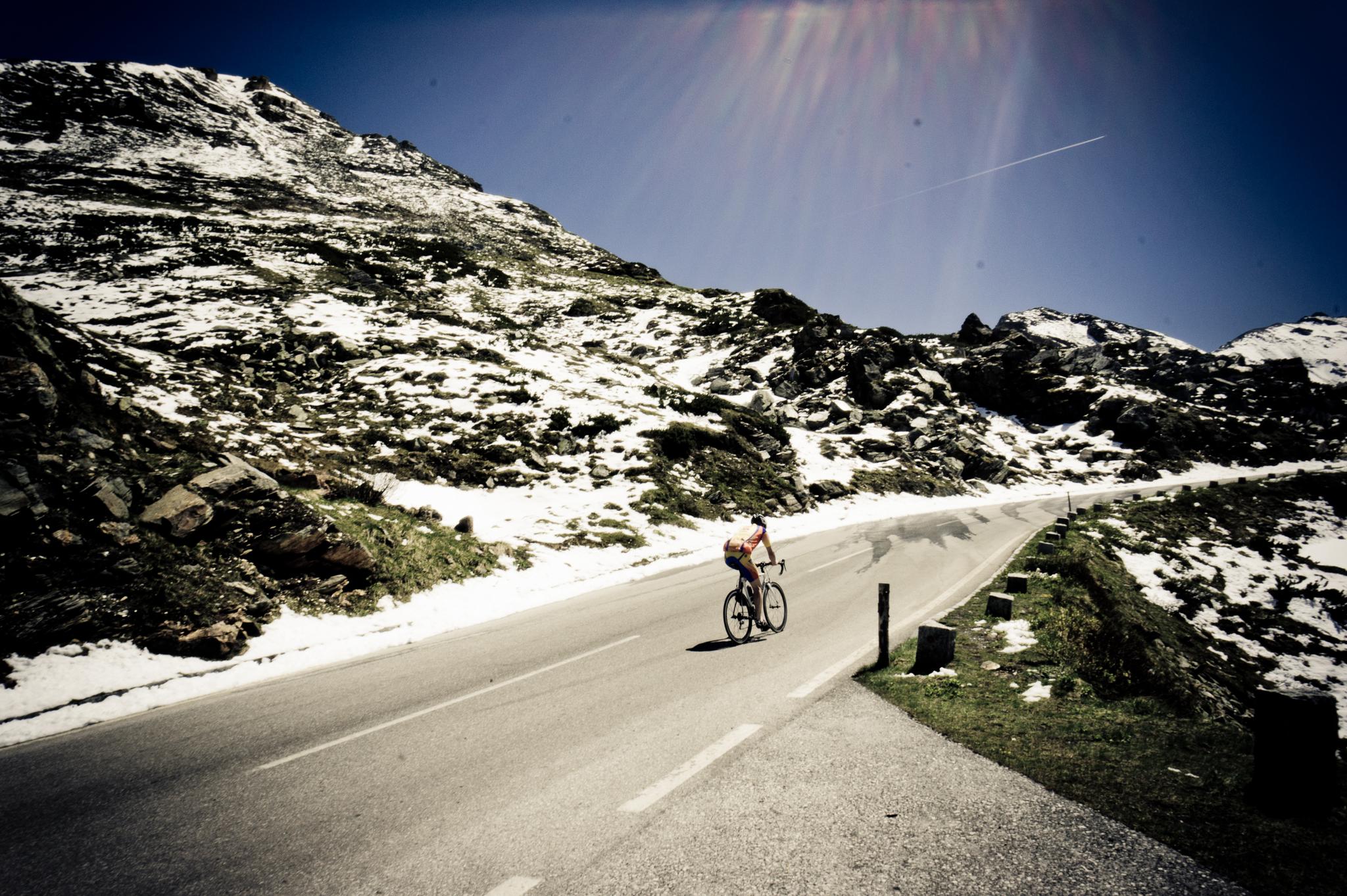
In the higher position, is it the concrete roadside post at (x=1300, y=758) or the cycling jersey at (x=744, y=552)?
the cycling jersey at (x=744, y=552)

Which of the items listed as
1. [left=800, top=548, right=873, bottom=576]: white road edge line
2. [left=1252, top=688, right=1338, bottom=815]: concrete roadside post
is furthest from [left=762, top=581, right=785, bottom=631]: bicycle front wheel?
[left=1252, top=688, right=1338, bottom=815]: concrete roadside post

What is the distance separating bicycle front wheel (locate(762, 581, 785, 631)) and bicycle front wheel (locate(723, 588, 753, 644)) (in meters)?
0.36

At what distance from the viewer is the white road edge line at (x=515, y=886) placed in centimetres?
305

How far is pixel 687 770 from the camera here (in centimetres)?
439

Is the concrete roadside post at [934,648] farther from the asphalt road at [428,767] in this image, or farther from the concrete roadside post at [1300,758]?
the concrete roadside post at [1300,758]

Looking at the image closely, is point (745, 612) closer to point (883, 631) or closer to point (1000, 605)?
point (883, 631)

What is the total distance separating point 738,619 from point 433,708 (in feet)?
14.8

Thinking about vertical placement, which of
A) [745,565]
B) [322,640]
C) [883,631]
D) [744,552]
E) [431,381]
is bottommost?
[322,640]

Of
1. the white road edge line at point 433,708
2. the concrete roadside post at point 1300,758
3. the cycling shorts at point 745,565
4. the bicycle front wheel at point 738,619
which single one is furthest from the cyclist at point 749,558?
the concrete roadside post at point 1300,758

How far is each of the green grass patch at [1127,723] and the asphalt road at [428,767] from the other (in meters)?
1.31

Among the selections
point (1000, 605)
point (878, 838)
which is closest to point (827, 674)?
point (878, 838)

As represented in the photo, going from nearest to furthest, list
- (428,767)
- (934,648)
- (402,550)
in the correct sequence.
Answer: (428,767) < (934,648) < (402,550)

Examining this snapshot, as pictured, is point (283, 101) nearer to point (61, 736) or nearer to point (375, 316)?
point (375, 316)

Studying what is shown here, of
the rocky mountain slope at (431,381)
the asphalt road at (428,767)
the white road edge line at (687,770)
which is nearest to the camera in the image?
the asphalt road at (428,767)
